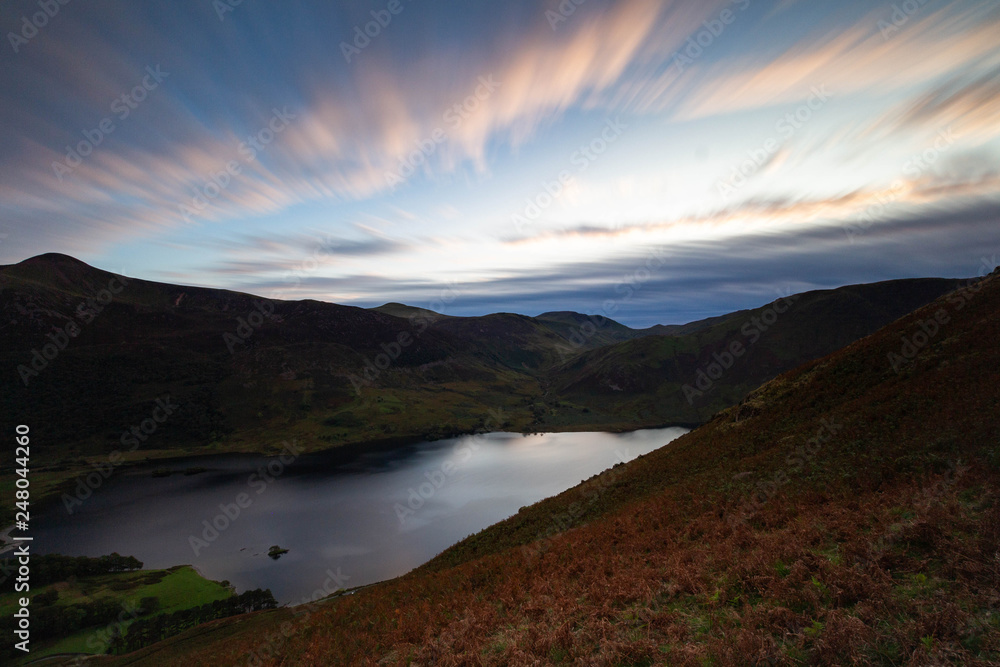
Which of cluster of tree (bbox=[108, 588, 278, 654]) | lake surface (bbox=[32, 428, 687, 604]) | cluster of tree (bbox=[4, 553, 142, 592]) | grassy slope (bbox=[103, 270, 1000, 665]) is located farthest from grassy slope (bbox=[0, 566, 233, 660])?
grassy slope (bbox=[103, 270, 1000, 665])

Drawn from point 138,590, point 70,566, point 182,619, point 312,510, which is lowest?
point 312,510

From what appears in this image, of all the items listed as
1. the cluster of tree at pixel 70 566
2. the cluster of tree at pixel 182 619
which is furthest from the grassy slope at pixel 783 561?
the cluster of tree at pixel 70 566

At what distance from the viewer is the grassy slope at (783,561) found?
25.1 ft

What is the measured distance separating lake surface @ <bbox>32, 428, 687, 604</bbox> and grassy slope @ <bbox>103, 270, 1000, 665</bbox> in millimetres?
50217

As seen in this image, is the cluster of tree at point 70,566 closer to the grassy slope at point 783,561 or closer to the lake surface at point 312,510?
the lake surface at point 312,510

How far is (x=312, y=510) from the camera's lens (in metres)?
96.6

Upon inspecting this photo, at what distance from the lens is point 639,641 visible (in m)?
8.85

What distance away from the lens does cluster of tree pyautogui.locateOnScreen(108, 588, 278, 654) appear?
45.5 meters

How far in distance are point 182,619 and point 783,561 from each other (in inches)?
2896

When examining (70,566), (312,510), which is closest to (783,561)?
(70,566)

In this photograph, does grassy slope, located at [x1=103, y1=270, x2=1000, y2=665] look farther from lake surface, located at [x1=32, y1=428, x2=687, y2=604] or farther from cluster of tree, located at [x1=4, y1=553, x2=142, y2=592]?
cluster of tree, located at [x1=4, y1=553, x2=142, y2=592]

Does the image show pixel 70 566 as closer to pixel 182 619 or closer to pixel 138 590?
pixel 138 590

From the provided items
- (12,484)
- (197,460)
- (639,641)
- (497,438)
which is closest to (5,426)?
(12,484)

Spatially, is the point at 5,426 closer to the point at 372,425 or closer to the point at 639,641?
the point at 372,425
